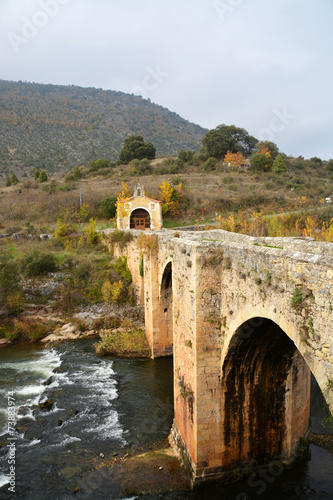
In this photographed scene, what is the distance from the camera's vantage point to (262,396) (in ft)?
25.6

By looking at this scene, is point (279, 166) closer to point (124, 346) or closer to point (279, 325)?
point (124, 346)

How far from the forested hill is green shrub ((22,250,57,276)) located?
40.1 metres

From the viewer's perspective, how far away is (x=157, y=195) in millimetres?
37812

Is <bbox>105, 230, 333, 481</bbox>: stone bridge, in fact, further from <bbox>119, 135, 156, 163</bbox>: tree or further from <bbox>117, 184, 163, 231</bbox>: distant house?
<bbox>119, 135, 156, 163</bbox>: tree

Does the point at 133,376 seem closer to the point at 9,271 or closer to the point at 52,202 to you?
the point at 9,271

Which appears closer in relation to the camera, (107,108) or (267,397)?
(267,397)

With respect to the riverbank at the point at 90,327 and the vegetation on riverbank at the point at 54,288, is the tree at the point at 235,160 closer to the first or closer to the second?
the vegetation on riverbank at the point at 54,288

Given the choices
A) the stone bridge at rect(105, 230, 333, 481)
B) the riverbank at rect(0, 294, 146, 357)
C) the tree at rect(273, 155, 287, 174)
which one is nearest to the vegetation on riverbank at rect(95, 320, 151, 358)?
the riverbank at rect(0, 294, 146, 357)

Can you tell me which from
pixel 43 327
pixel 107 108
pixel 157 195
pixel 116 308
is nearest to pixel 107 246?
pixel 116 308

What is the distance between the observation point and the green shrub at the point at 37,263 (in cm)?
2225

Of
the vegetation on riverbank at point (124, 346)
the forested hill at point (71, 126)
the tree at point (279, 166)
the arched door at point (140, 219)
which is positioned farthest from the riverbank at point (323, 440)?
the forested hill at point (71, 126)

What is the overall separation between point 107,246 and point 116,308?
7.87m

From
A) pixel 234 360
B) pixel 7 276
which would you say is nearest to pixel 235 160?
pixel 7 276

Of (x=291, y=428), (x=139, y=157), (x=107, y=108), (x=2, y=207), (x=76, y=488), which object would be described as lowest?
(x=76, y=488)
